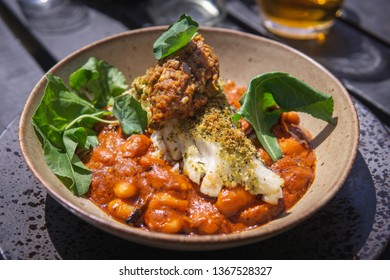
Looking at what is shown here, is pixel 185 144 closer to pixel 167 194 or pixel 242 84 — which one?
pixel 167 194

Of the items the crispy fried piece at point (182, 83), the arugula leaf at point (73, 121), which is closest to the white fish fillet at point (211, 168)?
the crispy fried piece at point (182, 83)

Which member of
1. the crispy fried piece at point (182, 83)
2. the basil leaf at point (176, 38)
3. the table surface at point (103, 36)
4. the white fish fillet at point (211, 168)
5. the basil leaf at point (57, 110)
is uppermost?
the basil leaf at point (176, 38)

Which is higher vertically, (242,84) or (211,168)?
(211,168)

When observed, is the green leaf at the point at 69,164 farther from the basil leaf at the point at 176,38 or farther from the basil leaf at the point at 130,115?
the basil leaf at the point at 176,38

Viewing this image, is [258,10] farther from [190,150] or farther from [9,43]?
[190,150]

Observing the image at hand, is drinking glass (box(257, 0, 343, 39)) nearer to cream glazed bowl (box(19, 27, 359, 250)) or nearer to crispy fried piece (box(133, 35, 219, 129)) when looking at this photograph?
cream glazed bowl (box(19, 27, 359, 250))

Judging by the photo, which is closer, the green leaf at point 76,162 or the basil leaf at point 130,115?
the green leaf at point 76,162

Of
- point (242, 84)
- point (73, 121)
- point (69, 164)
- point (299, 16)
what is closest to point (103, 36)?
point (242, 84)
